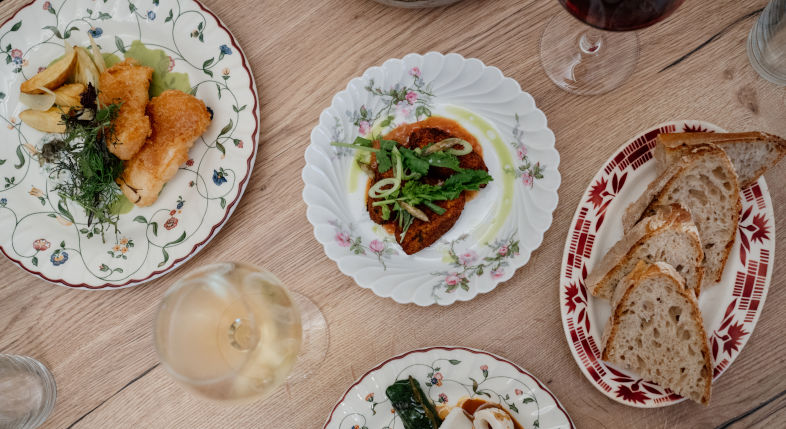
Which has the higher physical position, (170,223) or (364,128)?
(364,128)

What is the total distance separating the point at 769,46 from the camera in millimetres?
1521

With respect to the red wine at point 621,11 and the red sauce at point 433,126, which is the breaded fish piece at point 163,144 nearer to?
the red sauce at point 433,126

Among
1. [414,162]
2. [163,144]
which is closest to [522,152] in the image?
[414,162]

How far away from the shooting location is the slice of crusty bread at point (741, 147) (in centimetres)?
141

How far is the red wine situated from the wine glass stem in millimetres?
358

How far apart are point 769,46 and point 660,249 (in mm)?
702

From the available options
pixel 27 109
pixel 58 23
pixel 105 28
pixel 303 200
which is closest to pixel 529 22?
pixel 303 200

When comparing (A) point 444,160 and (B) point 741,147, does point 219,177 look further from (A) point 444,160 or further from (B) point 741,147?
(B) point 741,147

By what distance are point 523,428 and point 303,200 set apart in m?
0.93

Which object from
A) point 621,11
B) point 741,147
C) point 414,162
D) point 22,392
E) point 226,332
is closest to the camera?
point 621,11

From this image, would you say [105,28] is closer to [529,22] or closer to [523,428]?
[529,22]

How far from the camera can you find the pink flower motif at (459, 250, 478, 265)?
5.07 ft

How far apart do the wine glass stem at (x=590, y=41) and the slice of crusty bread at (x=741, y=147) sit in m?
0.33

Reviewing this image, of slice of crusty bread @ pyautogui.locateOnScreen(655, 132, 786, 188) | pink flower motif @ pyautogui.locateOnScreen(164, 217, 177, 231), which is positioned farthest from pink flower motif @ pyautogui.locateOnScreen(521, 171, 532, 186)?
pink flower motif @ pyautogui.locateOnScreen(164, 217, 177, 231)
